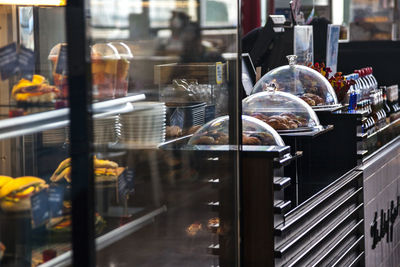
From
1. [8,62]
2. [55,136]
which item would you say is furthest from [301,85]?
[8,62]

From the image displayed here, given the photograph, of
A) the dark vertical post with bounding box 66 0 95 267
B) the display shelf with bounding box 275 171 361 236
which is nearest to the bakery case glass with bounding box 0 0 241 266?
the dark vertical post with bounding box 66 0 95 267

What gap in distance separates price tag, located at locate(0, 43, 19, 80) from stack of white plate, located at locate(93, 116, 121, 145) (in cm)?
42

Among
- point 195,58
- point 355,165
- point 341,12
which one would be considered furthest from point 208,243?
point 341,12

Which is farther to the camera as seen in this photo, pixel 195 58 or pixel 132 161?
pixel 195 58

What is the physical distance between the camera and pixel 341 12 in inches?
449

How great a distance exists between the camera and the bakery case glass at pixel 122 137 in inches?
57.6

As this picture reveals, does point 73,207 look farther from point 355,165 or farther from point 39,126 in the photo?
point 355,165

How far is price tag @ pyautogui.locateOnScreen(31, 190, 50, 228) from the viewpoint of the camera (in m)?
1.62

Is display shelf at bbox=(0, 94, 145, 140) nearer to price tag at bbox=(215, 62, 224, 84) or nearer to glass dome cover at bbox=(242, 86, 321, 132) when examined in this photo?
price tag at bbox=(215, 62, 224, 84)

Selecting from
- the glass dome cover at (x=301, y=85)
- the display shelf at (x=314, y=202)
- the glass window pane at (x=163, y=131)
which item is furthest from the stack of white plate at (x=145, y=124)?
the glass dome cover at (x=301, y=85)

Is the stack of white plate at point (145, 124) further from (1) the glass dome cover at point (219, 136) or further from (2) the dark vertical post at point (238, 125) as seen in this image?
(2) the dark vertical post at point (238, 125)

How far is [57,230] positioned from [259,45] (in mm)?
3097

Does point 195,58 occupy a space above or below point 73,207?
above

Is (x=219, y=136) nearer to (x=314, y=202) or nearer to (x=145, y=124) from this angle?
(x=145, y=124)
